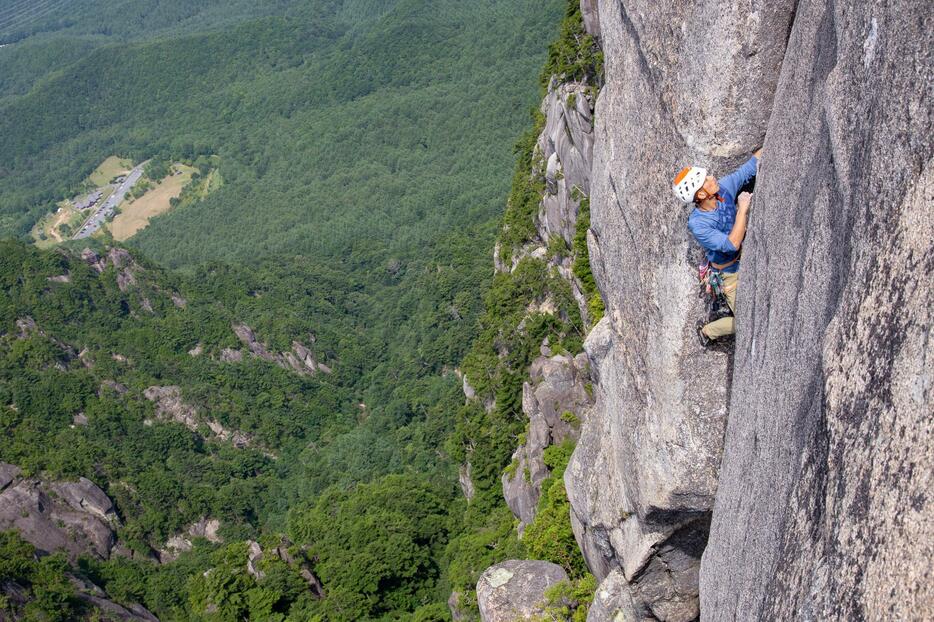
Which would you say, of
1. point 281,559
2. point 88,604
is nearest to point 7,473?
point 88,604

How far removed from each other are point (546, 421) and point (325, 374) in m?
65.8

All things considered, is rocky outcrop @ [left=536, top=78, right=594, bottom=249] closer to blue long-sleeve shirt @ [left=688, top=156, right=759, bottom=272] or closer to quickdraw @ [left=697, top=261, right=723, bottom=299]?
quickdraw @ [left=697, top=261, right=723, bottom=299]

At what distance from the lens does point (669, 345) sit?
40.1ft

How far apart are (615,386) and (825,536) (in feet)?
24.1

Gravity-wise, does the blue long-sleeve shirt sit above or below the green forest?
above

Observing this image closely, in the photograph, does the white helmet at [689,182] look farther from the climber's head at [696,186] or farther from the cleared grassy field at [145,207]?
the cleared grassy field at [145,207]

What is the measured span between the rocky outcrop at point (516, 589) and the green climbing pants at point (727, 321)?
11.1 metres

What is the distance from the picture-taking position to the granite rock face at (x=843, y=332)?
6.73m

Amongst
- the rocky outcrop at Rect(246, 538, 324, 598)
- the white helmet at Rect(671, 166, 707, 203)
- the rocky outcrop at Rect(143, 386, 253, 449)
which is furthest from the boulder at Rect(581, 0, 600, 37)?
the rocky outcrop at Rect(143, 386, 253, 449)

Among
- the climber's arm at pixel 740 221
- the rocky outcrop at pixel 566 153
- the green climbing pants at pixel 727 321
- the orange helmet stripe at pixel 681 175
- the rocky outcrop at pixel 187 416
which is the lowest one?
the rocky outcrop at pixel 187 416

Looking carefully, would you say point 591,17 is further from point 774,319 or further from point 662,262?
point 774,319

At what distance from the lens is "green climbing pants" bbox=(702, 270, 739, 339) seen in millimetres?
11156

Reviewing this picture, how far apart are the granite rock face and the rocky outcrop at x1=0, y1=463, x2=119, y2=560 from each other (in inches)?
2188

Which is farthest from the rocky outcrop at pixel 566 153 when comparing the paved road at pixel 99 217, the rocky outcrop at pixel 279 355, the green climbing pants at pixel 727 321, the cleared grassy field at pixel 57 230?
the cleared grassy field at pixel 57 230
